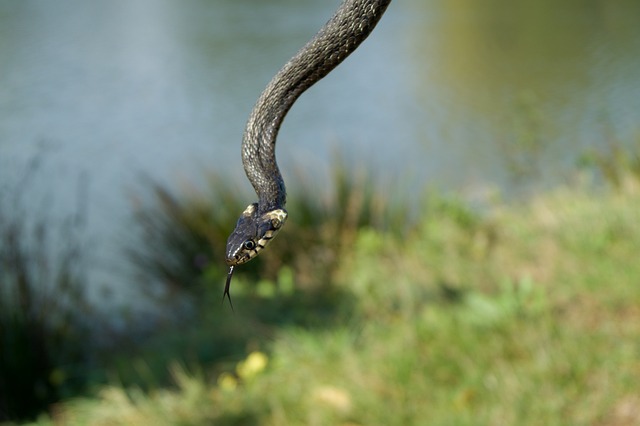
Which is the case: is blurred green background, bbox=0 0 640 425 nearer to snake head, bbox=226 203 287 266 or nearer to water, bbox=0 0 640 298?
water, bbox=0 0 640 298

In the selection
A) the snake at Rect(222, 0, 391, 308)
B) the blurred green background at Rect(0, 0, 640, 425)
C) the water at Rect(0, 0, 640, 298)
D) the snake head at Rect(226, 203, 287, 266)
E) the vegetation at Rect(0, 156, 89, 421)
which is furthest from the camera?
the water at Rect(0, 0, 640, 298)

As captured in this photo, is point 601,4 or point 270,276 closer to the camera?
point 270,276

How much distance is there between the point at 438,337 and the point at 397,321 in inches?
21.4

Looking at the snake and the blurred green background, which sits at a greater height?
the snake

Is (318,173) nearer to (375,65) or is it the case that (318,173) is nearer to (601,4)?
(375,65)

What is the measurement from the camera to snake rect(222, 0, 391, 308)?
122cm

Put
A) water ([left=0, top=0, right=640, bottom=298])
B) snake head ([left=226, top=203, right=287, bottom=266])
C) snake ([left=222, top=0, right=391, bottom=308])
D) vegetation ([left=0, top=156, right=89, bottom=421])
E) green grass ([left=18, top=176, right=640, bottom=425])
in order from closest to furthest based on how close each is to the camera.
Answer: snake ([left=222, top=0, right=391, bottom=308])
snake head ([left=226, top=203, right=287, bottom=266])
green grass ([left=18, top=176, right=640, bottom=425])
vegetation ([left=0, top=156, right=89, bottom=421])
water ([left=0, top=0, right=640, bottom=298])

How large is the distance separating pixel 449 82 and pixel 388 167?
17.3 ft

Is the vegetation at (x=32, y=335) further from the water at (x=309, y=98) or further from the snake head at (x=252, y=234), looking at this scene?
the snake head at (x=252, y=234)

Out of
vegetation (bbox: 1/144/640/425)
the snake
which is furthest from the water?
the snake

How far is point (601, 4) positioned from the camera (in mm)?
18578

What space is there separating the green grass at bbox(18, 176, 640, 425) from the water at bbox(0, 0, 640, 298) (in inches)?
54.7

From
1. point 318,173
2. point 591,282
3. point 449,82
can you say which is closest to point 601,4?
point 449,82

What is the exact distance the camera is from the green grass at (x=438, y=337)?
3746 millimetres
